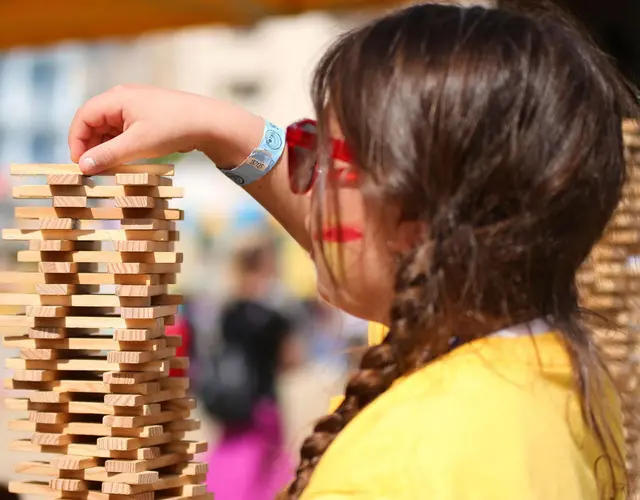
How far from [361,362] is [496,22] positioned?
1.52 feet

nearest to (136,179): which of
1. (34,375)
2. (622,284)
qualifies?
(34,375)

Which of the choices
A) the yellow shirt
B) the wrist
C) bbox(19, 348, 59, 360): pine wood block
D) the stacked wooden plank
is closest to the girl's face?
the yellow shirt

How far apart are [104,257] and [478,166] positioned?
59cm

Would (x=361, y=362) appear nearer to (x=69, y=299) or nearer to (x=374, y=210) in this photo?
(x=374, y=210)

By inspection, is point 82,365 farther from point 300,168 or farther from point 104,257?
point 300,168

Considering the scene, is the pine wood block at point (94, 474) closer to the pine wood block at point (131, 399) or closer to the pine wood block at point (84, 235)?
the pine wood block at point (131, 399)

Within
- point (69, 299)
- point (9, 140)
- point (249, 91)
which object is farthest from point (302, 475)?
point (9, 140)

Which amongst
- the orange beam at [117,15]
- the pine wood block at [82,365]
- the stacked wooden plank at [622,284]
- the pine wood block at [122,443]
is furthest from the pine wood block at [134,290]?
the orange beam at [117,15]

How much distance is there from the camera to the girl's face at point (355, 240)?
1.14 m

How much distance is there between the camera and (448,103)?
42.3 inches

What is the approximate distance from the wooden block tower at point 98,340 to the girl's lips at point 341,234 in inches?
11.3

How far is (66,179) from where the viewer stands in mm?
1357

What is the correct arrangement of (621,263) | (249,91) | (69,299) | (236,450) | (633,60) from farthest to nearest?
(249,91)
(633,60)
(236,450)
(621,263)
(69,299)

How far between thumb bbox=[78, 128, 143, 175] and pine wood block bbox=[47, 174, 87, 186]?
0.09ft
